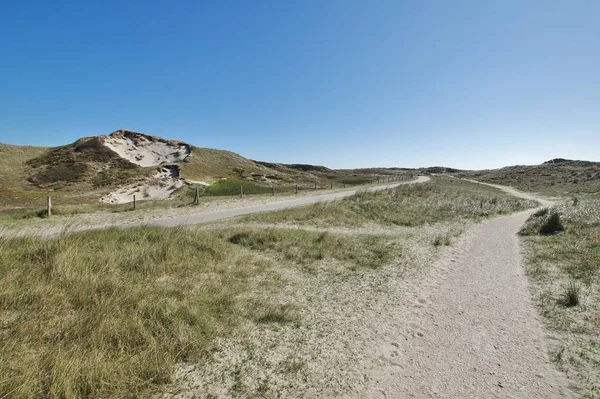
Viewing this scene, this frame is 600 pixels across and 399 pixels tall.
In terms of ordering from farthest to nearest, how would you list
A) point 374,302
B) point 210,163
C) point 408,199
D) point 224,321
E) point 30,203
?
point 210,163 → point 408,199 → point 30,203 → point 374,302 → point 224,321

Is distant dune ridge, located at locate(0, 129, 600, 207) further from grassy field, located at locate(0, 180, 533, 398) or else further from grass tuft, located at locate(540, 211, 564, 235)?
grass tuft, located at locate(540, 211, 564, 235)

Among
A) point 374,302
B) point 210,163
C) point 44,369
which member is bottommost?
point 374,302

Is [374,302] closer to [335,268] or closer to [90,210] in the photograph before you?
[335,268]

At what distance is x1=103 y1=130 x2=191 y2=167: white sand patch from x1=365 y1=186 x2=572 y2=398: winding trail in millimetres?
48138

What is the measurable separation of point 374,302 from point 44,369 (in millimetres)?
6286

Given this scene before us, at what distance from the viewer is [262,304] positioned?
6734 millimetres

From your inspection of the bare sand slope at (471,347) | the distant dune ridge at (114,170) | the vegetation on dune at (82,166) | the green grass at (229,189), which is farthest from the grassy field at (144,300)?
the vegetation on dune at (82,166)

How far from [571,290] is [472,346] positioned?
384cm

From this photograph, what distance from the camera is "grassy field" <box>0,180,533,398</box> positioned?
3.80 m

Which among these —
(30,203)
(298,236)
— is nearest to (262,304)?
(298,236)

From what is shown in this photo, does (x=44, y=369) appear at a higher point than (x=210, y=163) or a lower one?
lower

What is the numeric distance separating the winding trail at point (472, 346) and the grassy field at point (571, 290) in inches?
11.2

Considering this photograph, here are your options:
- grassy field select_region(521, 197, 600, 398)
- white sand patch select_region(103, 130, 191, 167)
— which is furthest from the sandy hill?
grassy field select_region(521, 197, 600, 398)

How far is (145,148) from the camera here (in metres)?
50.6
